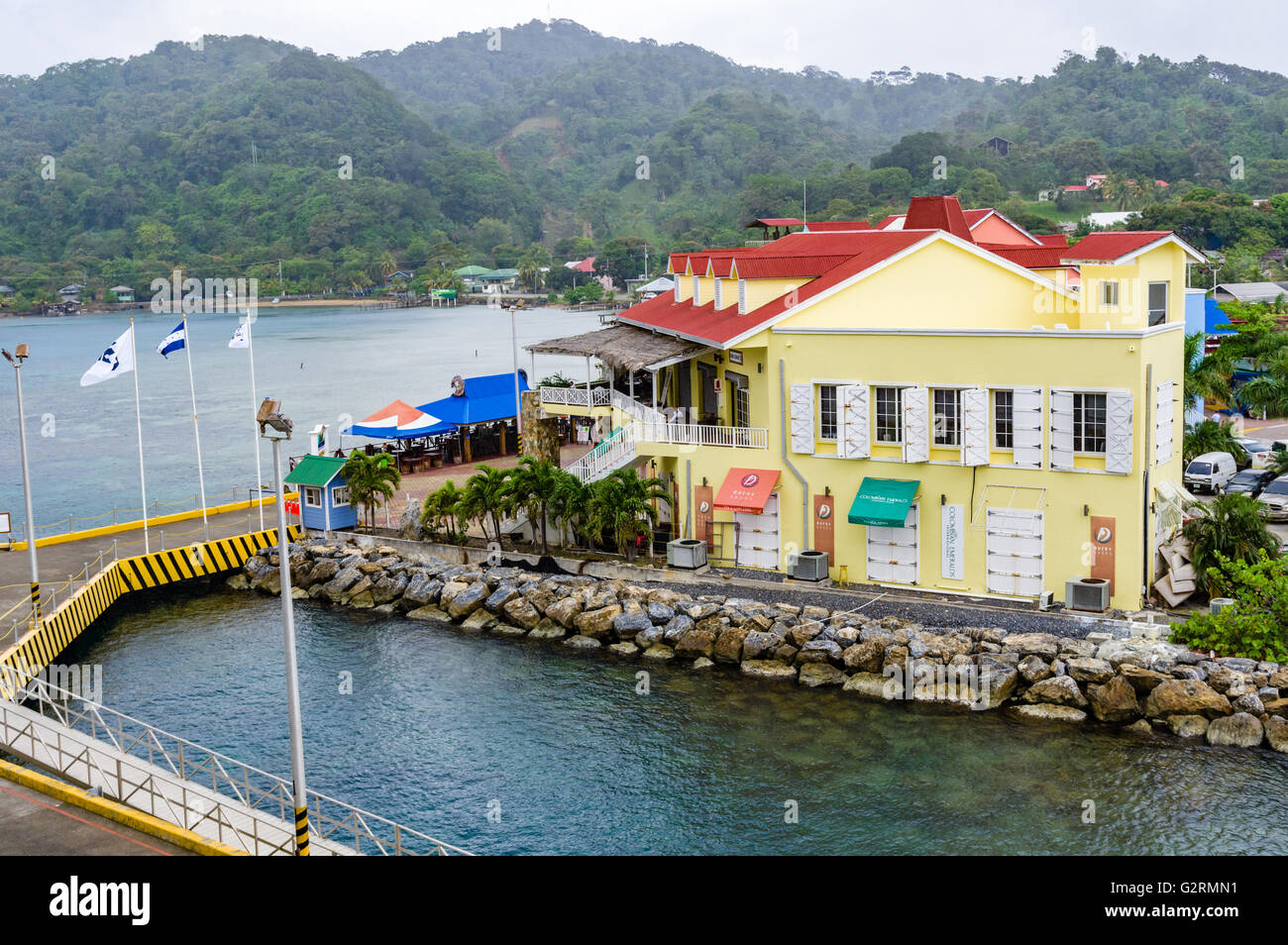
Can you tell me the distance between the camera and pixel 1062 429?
3088cm

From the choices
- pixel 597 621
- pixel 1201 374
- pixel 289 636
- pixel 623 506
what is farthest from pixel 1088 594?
pixel 1201 374

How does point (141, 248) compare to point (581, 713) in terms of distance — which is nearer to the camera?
point (581, 713)

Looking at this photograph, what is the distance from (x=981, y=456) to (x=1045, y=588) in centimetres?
359

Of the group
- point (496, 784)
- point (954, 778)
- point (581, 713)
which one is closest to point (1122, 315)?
point (954, 778)

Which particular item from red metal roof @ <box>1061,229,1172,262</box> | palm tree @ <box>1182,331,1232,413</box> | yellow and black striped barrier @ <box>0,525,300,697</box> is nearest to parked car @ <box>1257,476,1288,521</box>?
palm tree @ <box>1182,331,1232,413</box>

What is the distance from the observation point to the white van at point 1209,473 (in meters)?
40.9

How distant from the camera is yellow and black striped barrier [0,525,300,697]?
105 ft

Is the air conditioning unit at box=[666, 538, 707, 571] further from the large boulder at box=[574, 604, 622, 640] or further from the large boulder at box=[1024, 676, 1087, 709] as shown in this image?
the large boulder at box=[1024, 676, 1087, 709]

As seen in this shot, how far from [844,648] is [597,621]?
22.7ft

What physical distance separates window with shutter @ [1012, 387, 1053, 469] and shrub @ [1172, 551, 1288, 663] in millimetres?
5195

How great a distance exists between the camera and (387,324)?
186 meters

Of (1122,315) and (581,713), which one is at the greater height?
(1122,315)

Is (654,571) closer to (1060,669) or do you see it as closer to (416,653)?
(416,653)

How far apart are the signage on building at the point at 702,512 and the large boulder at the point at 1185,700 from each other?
13845 millimetres
